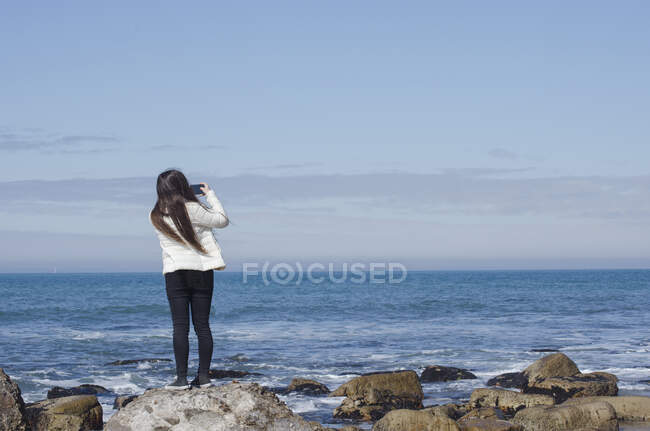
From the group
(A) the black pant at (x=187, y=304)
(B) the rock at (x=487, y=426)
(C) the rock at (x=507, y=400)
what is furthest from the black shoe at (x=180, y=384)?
(C) the rock at (x=507, y=400)

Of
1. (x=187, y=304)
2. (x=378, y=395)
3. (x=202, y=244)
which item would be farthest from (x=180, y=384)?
(x=378, y=395)

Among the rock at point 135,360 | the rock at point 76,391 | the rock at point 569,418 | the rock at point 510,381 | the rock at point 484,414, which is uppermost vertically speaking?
the rock at point 569,418

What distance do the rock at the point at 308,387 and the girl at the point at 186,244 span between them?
9.85 meters

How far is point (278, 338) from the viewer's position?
29938 mm

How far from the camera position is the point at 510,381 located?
17047mm

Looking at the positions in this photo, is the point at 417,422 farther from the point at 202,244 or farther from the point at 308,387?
the point at 308,387

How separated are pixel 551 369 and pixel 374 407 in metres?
4.52

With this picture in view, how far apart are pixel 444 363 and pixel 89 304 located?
4048cm

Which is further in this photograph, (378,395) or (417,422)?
(378,395)

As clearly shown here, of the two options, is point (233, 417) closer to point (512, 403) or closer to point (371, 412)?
point (371, 412)

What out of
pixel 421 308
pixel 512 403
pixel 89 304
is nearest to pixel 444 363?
pixel 512 403

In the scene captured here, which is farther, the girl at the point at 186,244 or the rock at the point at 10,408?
the rock at the point at 10,408

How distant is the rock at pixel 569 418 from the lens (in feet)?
38.4

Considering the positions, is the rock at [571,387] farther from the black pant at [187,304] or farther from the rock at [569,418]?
the black pant at [187,304]
